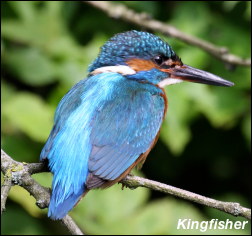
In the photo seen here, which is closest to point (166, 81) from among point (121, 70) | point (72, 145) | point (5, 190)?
point (121, 70)

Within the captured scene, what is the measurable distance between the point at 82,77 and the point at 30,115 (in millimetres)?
387

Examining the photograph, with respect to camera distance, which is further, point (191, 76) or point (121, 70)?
point (191, 76)

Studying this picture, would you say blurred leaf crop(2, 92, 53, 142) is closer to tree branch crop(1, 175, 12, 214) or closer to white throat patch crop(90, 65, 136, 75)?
white throat patch crop(90, 65, 136, 75)

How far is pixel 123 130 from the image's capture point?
2912 mm

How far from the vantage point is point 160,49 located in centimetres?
317

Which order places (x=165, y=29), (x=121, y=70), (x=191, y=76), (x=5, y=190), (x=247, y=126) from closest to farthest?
(x=5, y=190), (x=121, y=70), (x=191, y=76), (x=165, y=29), (x=247, y=126)

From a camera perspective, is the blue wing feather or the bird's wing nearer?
the blue wing feather

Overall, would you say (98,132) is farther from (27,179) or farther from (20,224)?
(20,224)

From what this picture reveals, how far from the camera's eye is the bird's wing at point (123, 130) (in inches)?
109

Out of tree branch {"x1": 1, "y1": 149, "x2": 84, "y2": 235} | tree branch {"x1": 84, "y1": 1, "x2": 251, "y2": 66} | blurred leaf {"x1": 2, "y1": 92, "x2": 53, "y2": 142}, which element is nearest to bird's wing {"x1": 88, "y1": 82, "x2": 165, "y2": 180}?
tree branch {"x1": 1, "y1": 149, "x2": 84, "y2": 235}

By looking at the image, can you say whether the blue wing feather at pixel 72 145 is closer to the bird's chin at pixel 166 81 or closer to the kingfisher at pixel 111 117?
the kingfisher at pixel 111 117

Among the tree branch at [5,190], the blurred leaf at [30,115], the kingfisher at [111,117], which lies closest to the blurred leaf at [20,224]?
the blurred leaf at [30,115]

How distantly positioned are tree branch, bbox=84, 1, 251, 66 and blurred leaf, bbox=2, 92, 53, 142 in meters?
0.71

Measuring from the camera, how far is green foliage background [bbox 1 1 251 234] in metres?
3.85
